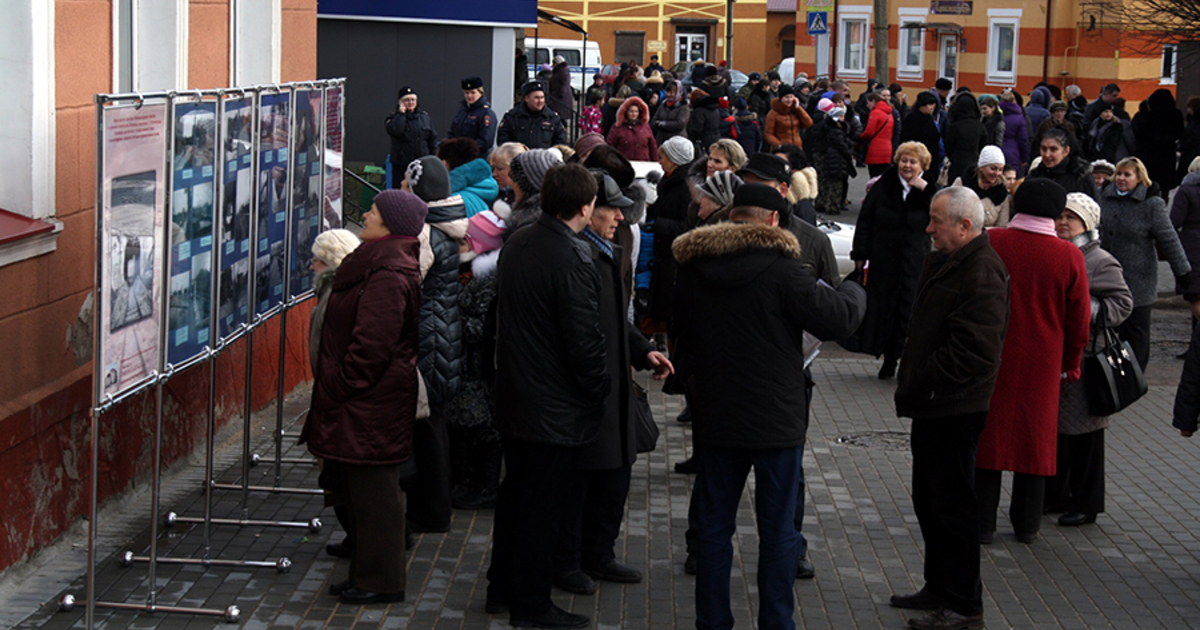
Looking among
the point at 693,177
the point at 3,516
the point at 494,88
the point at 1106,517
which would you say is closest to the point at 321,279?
the point at 3,516

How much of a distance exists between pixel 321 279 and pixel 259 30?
3.40 m

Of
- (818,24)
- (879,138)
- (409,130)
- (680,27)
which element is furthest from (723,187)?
(680,27)

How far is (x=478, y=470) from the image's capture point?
7203 mm

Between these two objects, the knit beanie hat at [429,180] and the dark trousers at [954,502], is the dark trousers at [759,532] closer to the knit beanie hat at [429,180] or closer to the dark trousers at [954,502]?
the dark trousers at [954,502]

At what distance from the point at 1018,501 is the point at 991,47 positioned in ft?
113

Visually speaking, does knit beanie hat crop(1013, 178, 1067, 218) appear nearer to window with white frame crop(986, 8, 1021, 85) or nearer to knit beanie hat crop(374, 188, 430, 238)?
knit beanie hat crop(374, 188, 430, 238)

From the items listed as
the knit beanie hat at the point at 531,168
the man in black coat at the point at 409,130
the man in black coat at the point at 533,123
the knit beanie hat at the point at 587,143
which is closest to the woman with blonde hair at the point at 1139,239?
the knit beanie hat at the point at 587,143

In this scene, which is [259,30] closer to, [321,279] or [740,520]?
[321,279]

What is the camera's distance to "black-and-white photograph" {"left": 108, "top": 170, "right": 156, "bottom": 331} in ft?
16.6

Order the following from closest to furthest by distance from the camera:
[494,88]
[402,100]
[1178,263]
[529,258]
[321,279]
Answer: [529,258] < [321,279] < [1178,263] < [402,100] < [494,88]

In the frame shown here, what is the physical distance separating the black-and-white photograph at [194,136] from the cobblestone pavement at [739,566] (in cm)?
180

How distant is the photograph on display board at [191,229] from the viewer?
554 centimetres

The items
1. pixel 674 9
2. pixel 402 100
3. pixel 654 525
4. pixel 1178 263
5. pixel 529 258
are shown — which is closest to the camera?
pixel 529 258

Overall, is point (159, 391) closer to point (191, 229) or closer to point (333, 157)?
point (191, 229)
